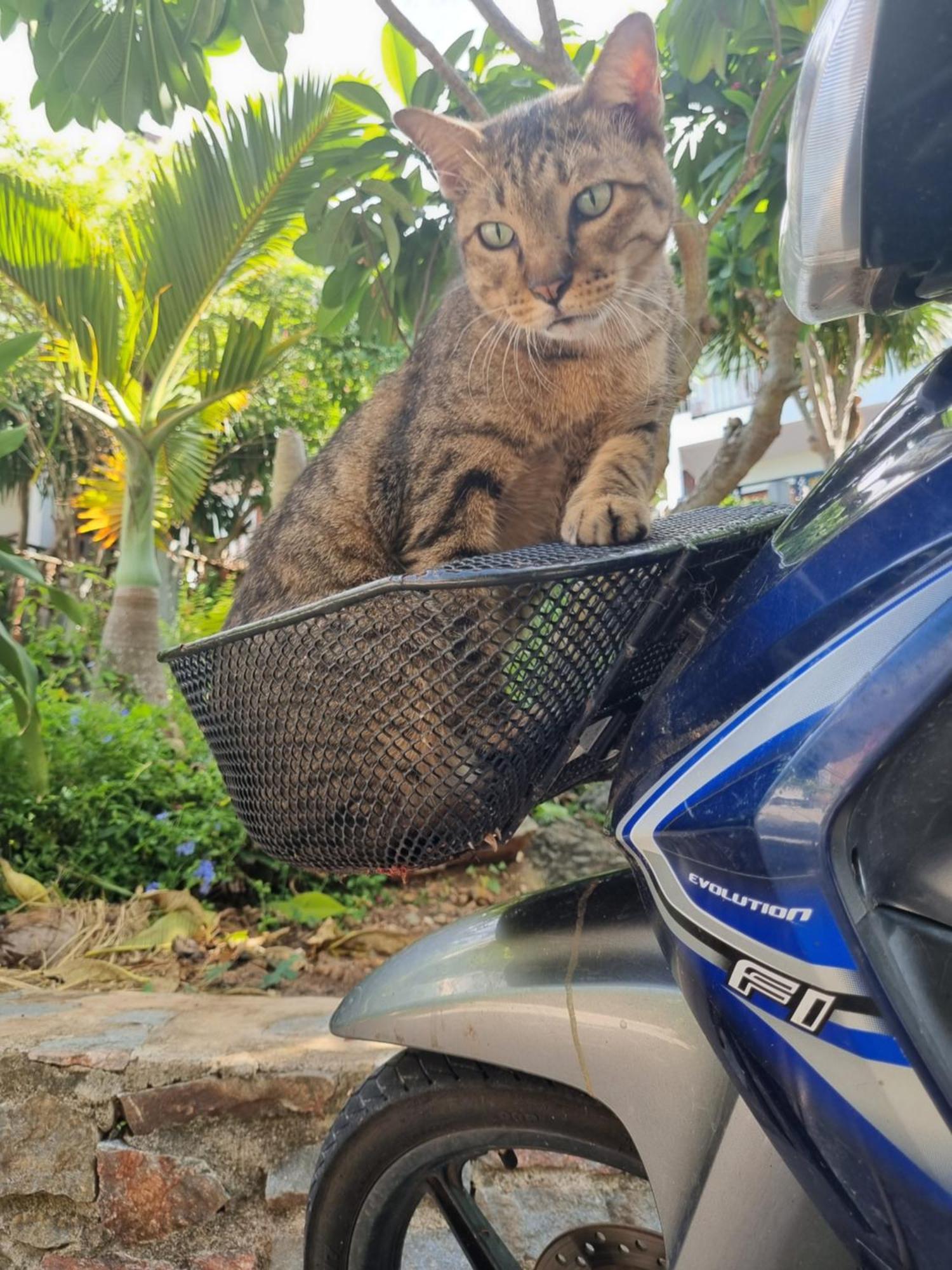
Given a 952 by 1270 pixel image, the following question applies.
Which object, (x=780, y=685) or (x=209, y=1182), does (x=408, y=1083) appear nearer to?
(x=780, y=685)

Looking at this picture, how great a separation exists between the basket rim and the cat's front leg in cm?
13

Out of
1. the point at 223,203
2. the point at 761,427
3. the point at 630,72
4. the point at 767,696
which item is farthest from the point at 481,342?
the point at 223,203

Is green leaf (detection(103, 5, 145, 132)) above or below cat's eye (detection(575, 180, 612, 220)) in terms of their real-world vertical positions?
above

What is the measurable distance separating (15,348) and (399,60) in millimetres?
1412

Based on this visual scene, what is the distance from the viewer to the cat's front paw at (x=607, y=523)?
1.05m

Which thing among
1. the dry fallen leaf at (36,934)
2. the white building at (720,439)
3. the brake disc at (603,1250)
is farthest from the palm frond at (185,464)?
the brake disc at (603,1250)

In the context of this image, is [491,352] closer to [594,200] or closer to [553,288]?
[553,288]

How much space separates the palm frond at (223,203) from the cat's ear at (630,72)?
181 cm

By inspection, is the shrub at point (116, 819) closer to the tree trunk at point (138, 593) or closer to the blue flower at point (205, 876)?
the blue flower at point (205, 876)

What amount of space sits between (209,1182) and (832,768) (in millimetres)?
1611

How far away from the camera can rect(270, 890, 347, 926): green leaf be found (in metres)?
2.88

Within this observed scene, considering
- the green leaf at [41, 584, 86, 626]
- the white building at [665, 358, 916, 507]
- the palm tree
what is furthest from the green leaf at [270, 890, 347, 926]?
the white building at [665, 358, 916, 507]

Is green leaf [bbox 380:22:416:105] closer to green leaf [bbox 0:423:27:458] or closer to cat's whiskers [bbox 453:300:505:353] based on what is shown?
cat's whiskers [bbox 453:300:505:353]

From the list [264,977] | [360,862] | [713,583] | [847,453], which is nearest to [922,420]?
[847,453]
